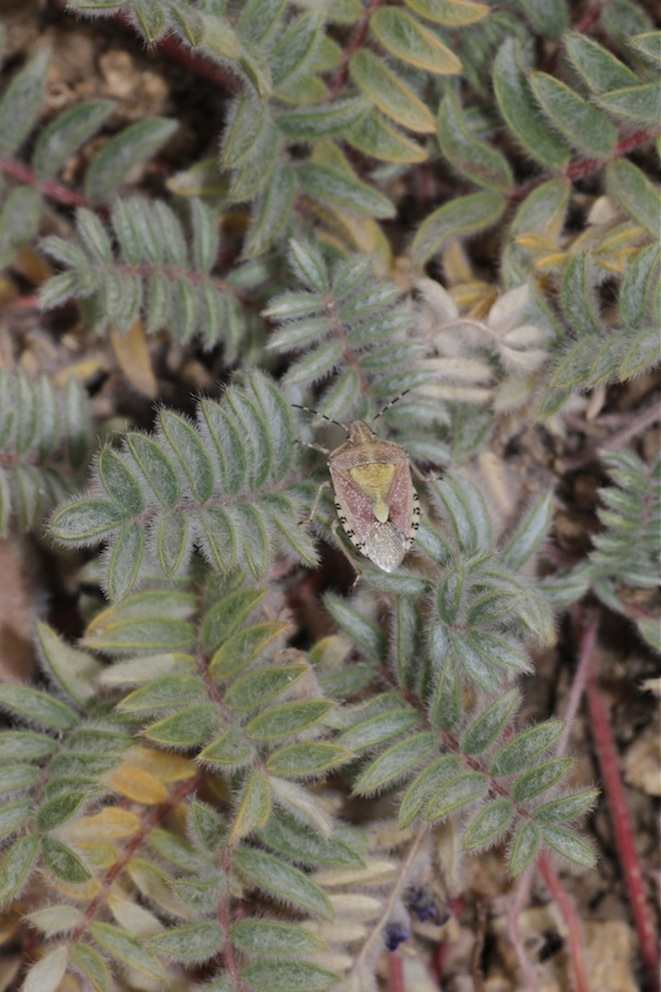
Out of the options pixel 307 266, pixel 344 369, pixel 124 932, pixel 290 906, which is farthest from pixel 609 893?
pixel 307 266

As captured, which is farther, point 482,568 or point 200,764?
point 200,764

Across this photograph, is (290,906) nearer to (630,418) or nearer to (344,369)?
(344,369)

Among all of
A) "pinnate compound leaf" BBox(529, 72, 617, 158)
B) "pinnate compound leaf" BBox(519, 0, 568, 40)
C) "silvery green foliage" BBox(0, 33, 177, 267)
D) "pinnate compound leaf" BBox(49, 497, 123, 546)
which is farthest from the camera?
"silvery green foliage" BBox(0, 33, 177, 267)

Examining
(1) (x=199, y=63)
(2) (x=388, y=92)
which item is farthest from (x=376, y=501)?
(1) (x=199, y=63)

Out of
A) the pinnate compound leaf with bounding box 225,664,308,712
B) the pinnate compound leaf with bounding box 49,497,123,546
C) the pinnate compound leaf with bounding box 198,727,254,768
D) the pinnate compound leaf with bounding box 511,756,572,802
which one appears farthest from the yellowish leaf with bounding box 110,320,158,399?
the pinnate compound leaf with bounding box 511,756,572,802

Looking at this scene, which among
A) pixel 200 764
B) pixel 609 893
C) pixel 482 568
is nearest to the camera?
pixel 482 568

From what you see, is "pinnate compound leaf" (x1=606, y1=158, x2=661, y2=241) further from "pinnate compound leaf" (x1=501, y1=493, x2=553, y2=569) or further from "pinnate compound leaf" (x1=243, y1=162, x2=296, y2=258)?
"pinnate compound leaf" (x1=243, y1=162, x2=296, y2=258)
